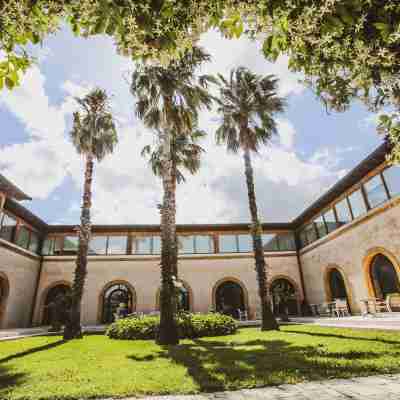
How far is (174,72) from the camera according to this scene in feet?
39.7

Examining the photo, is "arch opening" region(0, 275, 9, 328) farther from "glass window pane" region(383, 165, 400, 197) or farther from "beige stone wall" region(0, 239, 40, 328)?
"glass window pane" region(383, 165, 400, 197)

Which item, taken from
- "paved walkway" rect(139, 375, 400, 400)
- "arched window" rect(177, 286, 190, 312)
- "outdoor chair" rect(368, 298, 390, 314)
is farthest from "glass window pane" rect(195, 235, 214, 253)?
"paved walkway" rect(139, 375, 400, 400)

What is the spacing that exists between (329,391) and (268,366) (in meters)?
1.77

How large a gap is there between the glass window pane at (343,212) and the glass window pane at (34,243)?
2180 centimetres

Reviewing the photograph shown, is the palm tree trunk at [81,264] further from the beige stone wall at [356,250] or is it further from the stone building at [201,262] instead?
the beige stone wall at [356,250]

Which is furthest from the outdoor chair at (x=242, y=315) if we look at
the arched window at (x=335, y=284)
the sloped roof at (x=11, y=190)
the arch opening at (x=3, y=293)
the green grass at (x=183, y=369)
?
the sloped roof at (x=11, y=190)

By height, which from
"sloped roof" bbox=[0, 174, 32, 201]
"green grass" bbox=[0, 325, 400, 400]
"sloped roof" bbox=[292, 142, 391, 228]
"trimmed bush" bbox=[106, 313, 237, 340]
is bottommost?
"green grass" bbox=[0, 325, 400, 400]

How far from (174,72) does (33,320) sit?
19799 millimetres

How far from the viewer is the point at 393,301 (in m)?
13.1

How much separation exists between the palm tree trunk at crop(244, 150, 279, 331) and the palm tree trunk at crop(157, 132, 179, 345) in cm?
496

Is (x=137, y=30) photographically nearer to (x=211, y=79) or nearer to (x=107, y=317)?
(x=211, y=79)

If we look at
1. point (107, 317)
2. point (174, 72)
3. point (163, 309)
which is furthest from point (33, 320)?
point (174, 72)

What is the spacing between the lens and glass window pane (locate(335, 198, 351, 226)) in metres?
17.1

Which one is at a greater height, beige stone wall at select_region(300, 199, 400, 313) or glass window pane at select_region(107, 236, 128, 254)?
glass window pane at select_region(107, 236, 128, 254)
